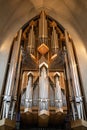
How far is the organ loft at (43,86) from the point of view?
640 centimetres

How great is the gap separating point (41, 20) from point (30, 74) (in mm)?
3841

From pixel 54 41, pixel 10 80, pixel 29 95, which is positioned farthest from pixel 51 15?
pixel 29 95

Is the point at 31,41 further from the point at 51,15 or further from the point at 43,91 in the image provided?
the point at 43,91

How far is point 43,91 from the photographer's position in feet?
22.5

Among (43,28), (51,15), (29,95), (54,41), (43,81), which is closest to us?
(29,95)

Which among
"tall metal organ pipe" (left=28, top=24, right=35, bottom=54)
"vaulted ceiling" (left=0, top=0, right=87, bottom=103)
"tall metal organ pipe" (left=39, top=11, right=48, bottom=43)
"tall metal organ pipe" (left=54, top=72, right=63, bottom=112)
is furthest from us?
Answer: "tall metal organ pipe" (left=39, top=11, right=48, bottom=43)

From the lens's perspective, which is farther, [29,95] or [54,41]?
[54,41]

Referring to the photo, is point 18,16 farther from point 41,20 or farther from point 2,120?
point 2,120

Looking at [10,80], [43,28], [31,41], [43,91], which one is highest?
[43,28]

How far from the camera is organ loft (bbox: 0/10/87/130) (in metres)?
6.40

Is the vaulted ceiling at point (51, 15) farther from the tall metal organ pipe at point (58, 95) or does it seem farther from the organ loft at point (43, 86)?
the tall metal organ pipe at point (58, 95)

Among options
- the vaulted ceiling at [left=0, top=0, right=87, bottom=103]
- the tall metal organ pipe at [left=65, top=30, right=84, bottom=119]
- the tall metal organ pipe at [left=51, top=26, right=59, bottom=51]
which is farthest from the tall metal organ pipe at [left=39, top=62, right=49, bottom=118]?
the vaulted ceiling at [left=0, top=0, right=87, bottom=103]

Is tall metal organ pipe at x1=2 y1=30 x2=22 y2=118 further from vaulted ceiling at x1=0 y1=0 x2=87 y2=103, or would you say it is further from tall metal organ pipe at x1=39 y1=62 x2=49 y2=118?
tall metal organ pipe at x1=39 y1=62 x2=49 y2=118

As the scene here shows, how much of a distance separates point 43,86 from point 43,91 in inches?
8.6
